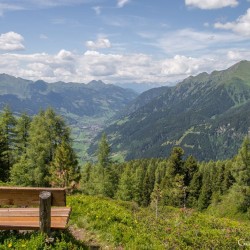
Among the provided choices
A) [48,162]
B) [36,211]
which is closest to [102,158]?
[48,162]

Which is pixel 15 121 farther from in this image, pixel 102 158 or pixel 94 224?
pixel 94 224

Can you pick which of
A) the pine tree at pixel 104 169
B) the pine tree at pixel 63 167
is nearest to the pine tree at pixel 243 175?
the pine tree at pixel 104 169

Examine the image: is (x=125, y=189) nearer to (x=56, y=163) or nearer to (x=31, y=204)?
(x=56, y=163)

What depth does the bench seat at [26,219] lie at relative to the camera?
32.7ft

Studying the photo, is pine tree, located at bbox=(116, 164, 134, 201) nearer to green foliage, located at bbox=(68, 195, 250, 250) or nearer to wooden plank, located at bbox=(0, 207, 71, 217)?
green foliage, located at bbox=(68, 195, 250, 250)

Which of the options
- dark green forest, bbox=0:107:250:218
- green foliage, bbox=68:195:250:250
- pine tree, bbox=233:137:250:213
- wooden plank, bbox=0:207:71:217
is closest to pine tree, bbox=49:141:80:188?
dark green forest, bbox=0:107:250:218

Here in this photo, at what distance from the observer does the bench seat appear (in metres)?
9.95

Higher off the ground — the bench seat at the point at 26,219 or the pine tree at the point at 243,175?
the bench seat at the point at 26,219

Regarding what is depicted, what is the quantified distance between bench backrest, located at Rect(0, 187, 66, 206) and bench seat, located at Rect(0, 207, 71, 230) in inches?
21.6

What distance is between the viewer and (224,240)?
1667cm

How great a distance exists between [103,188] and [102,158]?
5921 mm

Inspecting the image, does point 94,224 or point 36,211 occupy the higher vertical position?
point 36,211

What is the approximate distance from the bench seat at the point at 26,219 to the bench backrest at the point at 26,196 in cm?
55

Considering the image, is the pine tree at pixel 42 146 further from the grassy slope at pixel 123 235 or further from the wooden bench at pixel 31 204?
the wooden bench at pixel 31 204
